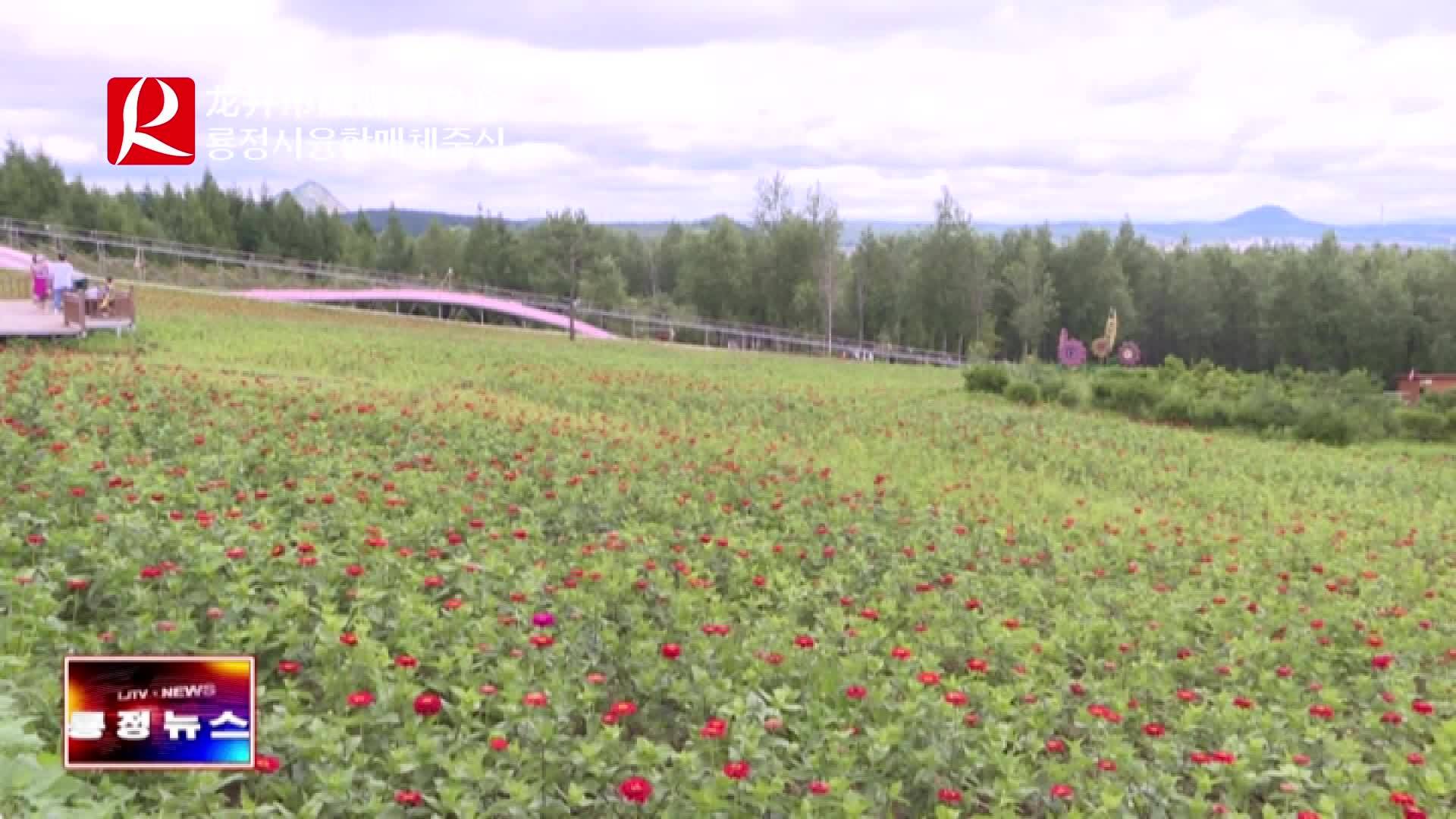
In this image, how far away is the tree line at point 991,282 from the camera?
161 feet

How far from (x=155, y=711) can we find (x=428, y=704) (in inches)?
71.1

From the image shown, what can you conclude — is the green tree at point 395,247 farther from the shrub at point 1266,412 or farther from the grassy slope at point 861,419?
the shrub at point 1266,412

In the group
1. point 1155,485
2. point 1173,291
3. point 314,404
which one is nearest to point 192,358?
point 314,404

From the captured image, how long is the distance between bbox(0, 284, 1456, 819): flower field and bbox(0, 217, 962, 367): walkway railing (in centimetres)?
3036

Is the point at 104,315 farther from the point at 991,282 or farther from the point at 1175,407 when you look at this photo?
the point at 991,282

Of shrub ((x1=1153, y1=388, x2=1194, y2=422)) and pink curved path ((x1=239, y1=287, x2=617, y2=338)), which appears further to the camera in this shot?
pink curved path ((x1=239, y1=287, x2=617, y2=338))

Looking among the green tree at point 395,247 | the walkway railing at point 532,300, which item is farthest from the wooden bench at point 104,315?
the green tree at point 395,247

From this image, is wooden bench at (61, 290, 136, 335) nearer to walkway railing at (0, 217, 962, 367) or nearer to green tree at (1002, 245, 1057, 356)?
walkway railing at (0, 217, 962, 367)

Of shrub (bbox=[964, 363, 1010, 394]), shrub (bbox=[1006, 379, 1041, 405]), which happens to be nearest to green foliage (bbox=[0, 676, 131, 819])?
shrub (bbox=[1006, 379, 1041, 405])

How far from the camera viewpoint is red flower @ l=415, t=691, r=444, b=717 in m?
3.32

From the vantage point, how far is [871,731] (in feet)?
12.1

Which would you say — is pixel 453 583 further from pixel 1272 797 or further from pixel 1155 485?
pixel 1155 485

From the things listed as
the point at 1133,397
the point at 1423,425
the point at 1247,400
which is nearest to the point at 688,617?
the point at 1247,400

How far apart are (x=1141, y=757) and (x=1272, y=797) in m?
0.48
